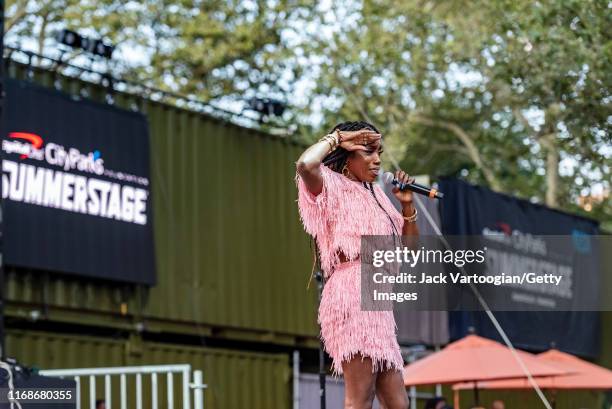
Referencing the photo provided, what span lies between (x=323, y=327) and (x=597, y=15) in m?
6.19

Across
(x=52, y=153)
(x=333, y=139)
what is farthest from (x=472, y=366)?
(x=333, y=139)

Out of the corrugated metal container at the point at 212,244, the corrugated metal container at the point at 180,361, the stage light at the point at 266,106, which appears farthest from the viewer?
the stage light at the point at 266,106

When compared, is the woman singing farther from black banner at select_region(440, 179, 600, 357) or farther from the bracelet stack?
black banner at select_region(440, 179, 600, 357)

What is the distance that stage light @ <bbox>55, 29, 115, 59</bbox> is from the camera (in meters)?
11.4

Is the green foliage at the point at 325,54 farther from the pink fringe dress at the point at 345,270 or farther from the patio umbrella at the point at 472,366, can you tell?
the pink fringe dress at the point at 345,270

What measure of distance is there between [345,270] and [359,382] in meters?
0.44

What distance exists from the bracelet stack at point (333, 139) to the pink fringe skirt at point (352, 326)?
1.46 feet

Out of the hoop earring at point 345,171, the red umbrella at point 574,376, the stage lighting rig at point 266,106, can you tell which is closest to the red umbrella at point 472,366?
the red umbrella at point 574,376

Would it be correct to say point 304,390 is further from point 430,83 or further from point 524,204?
point 430,83

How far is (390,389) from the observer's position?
475 centimetres

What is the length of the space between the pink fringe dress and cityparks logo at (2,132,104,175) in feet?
20.6

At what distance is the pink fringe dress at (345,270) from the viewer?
4727mm

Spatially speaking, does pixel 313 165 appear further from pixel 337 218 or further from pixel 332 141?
pixel 337 218

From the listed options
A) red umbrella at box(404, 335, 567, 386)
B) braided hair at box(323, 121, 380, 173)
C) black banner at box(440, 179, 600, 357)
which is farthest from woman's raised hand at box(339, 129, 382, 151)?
black banner at box(440, 179, 600, 357)
